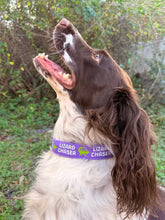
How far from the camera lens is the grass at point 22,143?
10.6ft

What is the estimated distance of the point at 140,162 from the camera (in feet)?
6.28

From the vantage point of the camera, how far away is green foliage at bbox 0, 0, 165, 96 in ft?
14.2

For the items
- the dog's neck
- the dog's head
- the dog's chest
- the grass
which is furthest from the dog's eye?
the grass

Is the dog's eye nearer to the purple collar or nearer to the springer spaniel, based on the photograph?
the springer spaniel

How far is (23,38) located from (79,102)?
393 cm

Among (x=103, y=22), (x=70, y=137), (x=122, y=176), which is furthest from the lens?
(x=103, y=22)

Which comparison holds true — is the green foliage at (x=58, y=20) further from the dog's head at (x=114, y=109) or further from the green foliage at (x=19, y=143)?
the dog's head at (x=114, y=109)

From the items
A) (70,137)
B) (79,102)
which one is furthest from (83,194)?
(79,102)

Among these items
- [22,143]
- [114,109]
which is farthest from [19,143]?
[114,109]

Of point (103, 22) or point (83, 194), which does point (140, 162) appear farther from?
point (103, 22)

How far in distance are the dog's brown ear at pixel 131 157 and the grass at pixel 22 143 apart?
5.10 ft

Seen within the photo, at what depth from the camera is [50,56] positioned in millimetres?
5098

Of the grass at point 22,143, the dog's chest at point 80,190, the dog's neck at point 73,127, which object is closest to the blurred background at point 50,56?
the grass at point 22,143

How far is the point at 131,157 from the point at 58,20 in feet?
10.6
